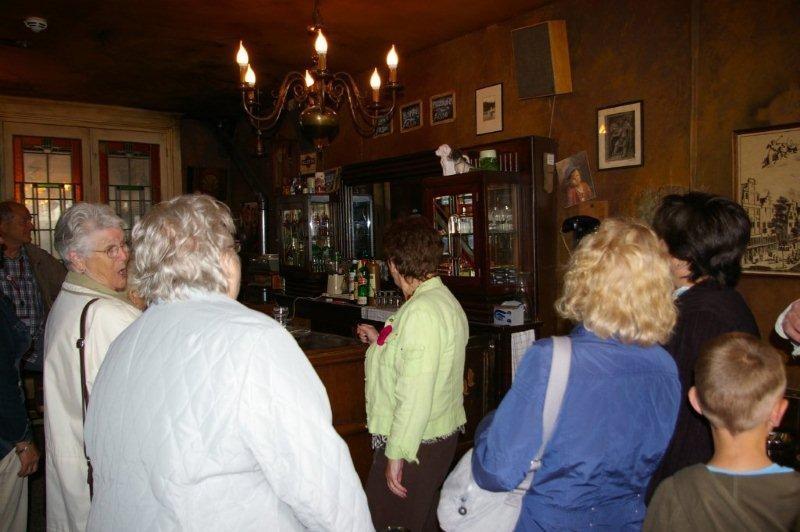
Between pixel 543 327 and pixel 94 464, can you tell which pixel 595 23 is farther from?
pixel 94 464

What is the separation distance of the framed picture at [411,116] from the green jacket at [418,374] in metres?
3.46

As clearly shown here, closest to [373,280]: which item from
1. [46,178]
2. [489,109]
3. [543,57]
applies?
[489,109]

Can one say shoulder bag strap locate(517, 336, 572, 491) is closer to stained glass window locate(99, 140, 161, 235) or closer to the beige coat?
the beige coat

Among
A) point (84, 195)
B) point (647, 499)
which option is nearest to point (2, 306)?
point (647, 499)

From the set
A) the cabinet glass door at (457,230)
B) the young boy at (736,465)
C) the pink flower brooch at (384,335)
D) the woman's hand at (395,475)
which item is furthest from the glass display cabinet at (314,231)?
the young boy at (736,465)

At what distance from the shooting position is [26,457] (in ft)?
7.38

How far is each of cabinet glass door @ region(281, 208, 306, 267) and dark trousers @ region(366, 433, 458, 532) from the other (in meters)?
4.24

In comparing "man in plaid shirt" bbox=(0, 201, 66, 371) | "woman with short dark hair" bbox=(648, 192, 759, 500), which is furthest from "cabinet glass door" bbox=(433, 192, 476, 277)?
"man in plaid shirt" bbox=(0, 201, 66, 371)

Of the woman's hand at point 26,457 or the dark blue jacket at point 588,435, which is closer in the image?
the dark blue jacket at point 588,435

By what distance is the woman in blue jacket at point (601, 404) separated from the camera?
4.42 feet

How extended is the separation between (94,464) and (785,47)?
3674mm

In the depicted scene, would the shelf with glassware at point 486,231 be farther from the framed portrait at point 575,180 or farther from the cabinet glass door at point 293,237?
the cabinet glass door at point 293,237

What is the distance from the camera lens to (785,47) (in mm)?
3049

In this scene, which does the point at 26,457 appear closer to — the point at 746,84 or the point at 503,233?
the point at 503,233
